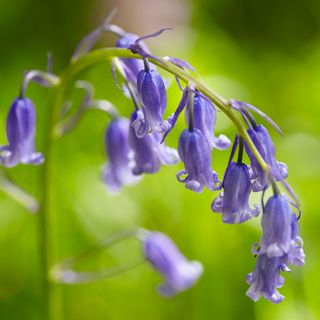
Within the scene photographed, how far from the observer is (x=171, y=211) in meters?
4.15

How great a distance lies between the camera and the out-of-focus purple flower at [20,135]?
100 inches

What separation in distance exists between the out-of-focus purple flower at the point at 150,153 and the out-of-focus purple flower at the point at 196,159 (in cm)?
42

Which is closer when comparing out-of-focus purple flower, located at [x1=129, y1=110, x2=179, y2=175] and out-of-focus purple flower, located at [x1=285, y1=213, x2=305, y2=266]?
out-of-focus purple flower, located at [x1=285, y1=213, x2=305, y2=266]

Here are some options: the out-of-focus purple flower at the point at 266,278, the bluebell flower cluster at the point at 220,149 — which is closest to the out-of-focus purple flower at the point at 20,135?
the bluebell flower cluster at the point at 220,149

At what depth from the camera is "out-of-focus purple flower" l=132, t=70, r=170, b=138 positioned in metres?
2.09

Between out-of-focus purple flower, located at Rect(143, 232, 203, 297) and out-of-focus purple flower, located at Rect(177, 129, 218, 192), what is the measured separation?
Answer: 1.17 m

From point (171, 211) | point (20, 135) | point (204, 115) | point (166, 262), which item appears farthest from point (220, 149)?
point (171, 211)

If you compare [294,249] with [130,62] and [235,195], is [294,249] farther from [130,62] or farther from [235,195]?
[130,62]

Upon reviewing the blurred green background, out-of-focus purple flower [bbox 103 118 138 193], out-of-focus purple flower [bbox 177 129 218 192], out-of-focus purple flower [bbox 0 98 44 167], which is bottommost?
the blurred green background

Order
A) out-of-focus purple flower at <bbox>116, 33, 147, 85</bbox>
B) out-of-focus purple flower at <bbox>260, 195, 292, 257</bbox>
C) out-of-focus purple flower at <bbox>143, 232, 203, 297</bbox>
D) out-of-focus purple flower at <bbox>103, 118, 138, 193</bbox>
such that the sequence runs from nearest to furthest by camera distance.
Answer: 1. out-of-focus purple flower at <bbox>260, 195, 292, 257</bbox>
2. out-of-focus purple flower at <bbox>116, 33, 147, 85</bbox>
3. out-of-focus purple flower at <bbox>103, 118, 138, 193</bbox>
4. out-of-focus purple flower at <bbox>143, 232, 203, 297</bbox>

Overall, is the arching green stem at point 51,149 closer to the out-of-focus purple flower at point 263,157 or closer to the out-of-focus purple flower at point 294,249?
the out-of-focus purple flower at point 263,157

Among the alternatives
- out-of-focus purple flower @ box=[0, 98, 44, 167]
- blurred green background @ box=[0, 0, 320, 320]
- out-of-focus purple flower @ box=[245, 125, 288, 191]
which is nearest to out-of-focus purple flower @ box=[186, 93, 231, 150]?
out-of-focus purple flower @ box=[245, 125, 288, 191]

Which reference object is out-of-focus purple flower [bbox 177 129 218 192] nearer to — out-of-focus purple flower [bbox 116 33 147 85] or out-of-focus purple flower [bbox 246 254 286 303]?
out-of-focus purple flower [bbox 246 254 286 303]

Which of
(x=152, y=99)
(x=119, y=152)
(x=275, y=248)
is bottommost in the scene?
(x=119, y=152)
